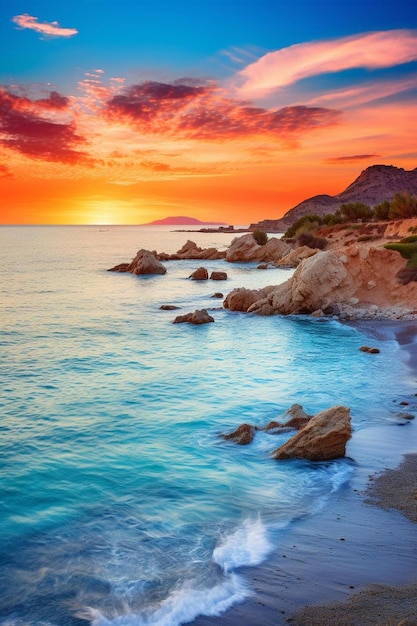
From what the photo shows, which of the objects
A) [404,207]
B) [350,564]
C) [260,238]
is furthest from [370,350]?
[260,238]

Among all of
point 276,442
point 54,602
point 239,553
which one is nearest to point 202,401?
point 276,442

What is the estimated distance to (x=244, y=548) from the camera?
10344 mm

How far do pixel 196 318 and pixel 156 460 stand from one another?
2222 cm

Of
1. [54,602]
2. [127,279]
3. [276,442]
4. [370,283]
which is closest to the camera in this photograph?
[54,602]

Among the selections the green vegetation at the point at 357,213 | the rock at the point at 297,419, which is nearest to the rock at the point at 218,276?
the rock at the point at 297,419

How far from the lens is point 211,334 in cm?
3416

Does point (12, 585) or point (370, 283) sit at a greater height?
point (370, 283)

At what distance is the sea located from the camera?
938 centimetres

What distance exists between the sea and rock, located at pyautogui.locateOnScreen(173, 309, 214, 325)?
1.24 metres

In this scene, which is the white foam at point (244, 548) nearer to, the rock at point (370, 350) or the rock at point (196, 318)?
the rock at point (370, 350)

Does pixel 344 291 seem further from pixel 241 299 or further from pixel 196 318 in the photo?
pixel 196 318

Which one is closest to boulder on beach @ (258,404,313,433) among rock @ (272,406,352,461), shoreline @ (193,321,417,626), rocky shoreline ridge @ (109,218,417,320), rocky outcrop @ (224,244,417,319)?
rock @ (272,406,352,461)

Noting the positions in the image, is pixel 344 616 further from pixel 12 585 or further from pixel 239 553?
pixel 12 585

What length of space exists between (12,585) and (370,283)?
36022 mm
